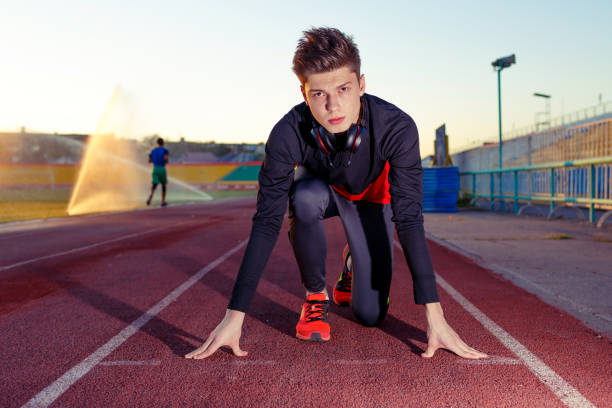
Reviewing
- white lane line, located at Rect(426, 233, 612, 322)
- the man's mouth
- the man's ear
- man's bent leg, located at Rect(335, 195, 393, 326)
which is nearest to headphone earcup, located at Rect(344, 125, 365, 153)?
the man's mouth

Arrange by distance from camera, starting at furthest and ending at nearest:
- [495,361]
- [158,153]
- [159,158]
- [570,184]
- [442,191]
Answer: [159,158]
[158,153]
[442,191]
[570,184]
[495,361]

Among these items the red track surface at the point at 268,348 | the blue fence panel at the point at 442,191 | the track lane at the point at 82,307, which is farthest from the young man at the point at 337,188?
the blue fence panel at the point at 442,191

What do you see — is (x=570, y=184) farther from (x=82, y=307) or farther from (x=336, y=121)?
(x=82, y=307)

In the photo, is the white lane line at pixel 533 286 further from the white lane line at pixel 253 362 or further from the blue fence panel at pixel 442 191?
the blue fence panel at pixel 442 191

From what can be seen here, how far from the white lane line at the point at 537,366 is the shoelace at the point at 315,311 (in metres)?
1.18

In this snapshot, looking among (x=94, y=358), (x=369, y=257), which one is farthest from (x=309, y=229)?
(x=94, y=358)

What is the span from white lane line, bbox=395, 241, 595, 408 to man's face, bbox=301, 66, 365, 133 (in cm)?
173

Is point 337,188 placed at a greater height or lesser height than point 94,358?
greater

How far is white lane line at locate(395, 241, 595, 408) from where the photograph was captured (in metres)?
2.38

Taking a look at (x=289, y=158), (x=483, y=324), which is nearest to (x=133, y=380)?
(x=289, y=158)

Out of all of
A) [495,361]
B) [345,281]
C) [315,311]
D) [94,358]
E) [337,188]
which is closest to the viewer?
[495,361]

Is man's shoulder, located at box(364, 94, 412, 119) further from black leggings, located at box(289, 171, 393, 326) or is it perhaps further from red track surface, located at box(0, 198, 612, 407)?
red track surface, located at box(0, 198, 612, 407)

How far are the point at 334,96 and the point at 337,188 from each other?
0.95 metres

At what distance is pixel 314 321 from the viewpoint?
131 inches
